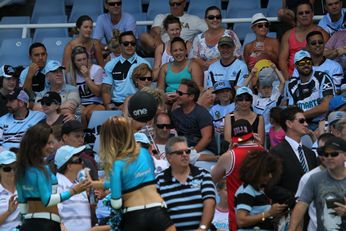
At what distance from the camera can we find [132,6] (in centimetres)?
1703

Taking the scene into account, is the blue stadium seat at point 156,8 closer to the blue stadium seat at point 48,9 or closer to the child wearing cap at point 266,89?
the blue stadium seat at point 48,9

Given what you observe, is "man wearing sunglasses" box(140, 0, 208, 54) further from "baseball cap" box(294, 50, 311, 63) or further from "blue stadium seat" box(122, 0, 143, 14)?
"baseball cap" box(294, 50, 311, 63)

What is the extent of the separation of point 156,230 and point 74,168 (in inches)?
61.3

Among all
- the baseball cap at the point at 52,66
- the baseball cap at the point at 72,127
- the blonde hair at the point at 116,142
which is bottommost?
the baseball cap at the point at 72,127

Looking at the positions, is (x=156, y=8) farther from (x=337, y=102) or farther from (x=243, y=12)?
(x=337, y=102)

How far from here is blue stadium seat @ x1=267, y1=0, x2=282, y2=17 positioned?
16.3m

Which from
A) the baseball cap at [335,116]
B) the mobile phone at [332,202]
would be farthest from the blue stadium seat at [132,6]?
the mobile phone at [332,202]

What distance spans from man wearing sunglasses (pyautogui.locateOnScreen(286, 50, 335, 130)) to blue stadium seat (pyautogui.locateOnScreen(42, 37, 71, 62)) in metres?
3.87

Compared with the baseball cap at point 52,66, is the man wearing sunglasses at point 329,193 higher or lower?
lower

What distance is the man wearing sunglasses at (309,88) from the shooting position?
42.9 ft

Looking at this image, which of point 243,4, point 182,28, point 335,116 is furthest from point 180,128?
point 243,4


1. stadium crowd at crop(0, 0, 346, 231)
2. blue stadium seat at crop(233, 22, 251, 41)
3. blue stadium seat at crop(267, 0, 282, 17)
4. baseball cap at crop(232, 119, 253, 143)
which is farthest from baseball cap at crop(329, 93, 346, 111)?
blue stadium seat at crop(267, 0, 282, 17)

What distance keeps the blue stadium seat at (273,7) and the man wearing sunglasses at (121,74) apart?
8.38 feet

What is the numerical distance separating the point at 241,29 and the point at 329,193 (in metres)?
6.42
